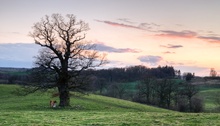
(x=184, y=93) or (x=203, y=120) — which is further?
(x=184, y=93)

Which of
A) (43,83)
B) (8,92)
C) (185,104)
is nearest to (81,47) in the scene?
(43,83)

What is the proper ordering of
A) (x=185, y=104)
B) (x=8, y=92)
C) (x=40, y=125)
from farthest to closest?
(x=185, y=104) < (x=8, y=92) < (x=40, y=125)

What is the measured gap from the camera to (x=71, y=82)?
52.7 m

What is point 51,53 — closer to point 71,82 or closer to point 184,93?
point 71,82

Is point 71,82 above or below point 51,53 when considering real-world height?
below

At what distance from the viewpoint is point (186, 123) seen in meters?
21.2

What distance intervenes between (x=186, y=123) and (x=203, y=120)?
209 centimetres

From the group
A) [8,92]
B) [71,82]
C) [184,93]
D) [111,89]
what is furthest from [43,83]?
[111,89]

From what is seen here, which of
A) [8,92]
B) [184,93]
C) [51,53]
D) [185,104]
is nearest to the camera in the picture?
[51,53]

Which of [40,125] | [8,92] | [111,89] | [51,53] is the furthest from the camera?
[111,89]

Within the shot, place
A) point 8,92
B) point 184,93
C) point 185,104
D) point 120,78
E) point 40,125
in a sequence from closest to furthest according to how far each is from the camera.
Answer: point 40,125, point 8,92, point 185,104, point 184,93, point 120,78

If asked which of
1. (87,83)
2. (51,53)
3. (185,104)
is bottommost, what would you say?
(185,104)

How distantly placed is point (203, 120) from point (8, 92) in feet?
193

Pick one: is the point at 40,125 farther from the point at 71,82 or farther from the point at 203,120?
the point at 71,82
